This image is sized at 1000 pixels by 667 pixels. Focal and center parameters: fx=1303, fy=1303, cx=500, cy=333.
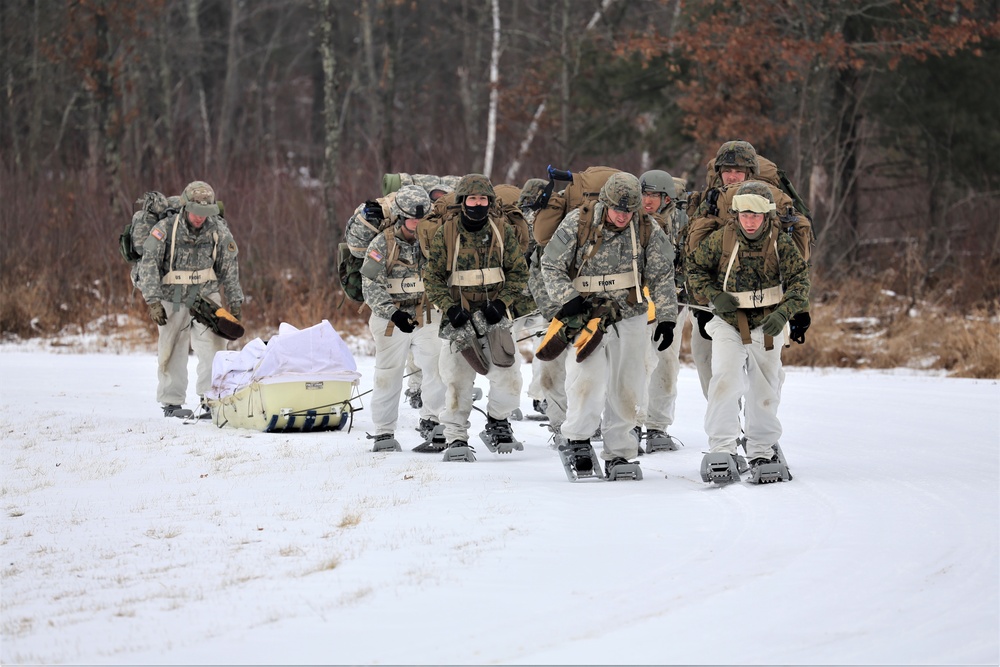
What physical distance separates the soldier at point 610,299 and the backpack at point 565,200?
1.92 ft

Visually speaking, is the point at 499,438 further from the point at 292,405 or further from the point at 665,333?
the point at 292,405

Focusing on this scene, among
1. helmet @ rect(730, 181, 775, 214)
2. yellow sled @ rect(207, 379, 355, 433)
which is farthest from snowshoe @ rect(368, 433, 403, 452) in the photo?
helmet @ rect(730, 181, 775, 214)

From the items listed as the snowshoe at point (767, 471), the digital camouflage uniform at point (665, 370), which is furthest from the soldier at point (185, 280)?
the snowshoe at point (767, 471)

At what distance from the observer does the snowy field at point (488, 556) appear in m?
5.58

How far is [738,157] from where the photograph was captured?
9.41 m

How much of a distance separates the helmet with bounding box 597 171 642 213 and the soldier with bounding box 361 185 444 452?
219 cm

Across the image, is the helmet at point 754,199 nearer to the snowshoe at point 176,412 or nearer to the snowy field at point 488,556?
the snowy field at point 488,556

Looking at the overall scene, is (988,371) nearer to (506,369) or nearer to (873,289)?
(873,289)

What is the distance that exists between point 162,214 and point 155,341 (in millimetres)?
7525

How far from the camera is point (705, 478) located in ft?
28.5

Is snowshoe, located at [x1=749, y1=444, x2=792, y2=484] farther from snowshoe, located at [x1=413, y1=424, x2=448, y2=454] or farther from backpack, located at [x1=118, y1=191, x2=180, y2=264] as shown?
backpack, located at [x1=118, y1=191, x2=180, y2=264]

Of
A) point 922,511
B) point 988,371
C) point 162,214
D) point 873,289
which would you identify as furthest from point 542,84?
point 922,511

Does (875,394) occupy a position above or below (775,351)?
below

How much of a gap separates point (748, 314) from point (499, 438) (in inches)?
102
